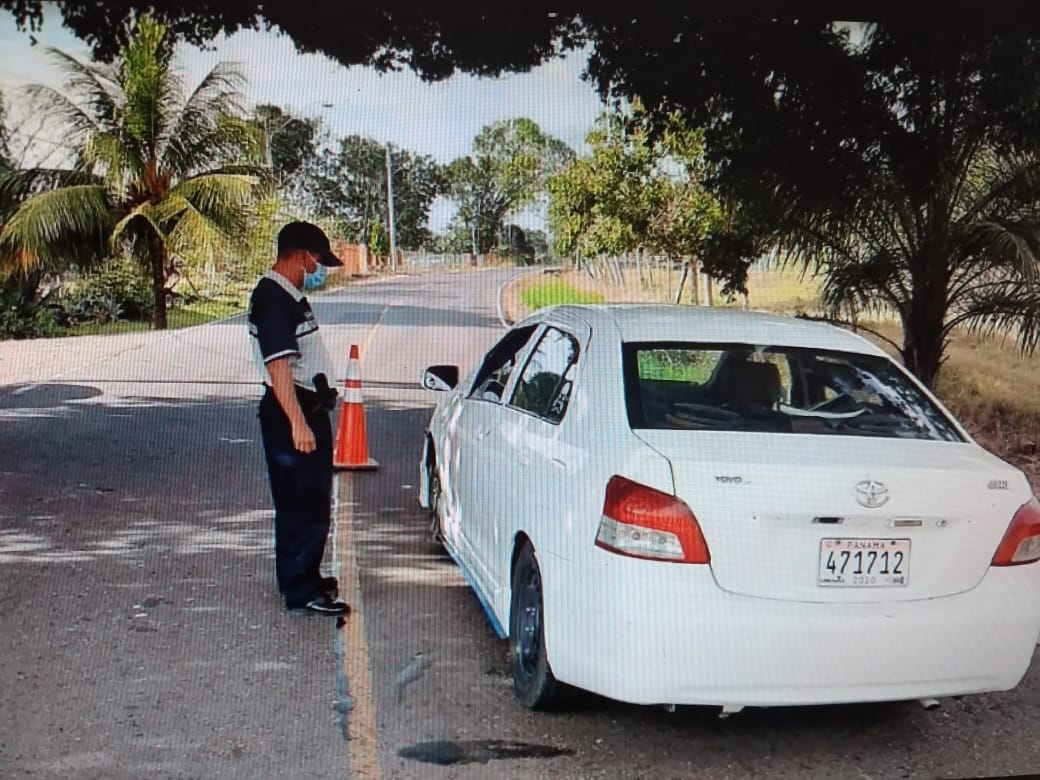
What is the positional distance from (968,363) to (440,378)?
3.15 metres

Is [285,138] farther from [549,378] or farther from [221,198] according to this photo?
[549,378]

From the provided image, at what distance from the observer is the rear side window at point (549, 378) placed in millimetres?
4070

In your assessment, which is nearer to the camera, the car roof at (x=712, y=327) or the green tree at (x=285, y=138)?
the car roof at (x=712, y=327)

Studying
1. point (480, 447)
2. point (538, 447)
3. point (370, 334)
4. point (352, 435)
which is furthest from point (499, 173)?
point (352, 435)

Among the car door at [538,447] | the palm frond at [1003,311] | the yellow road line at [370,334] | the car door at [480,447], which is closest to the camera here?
the car door at [538,447]

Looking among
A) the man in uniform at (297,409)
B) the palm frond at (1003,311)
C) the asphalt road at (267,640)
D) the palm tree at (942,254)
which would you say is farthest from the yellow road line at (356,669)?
the palm frond at (1003,311)

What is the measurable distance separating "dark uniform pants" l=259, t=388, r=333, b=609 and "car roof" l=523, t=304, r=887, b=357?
1241mm

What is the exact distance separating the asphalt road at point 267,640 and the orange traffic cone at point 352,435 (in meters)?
0.10

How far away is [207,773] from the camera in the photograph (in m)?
3.39

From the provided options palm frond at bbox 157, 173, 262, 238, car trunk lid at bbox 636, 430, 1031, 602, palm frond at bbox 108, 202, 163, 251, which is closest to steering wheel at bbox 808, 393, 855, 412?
car trunk lid at bbox 636, 430, 1031, 602

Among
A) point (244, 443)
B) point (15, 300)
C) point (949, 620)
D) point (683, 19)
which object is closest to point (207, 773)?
point (949, 620)

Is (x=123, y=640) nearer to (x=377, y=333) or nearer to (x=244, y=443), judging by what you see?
(x=377, y=333)

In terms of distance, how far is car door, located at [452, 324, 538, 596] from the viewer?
4.55 metres

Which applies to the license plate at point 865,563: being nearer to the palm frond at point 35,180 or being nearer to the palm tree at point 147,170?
the palm tree at point 147,170
